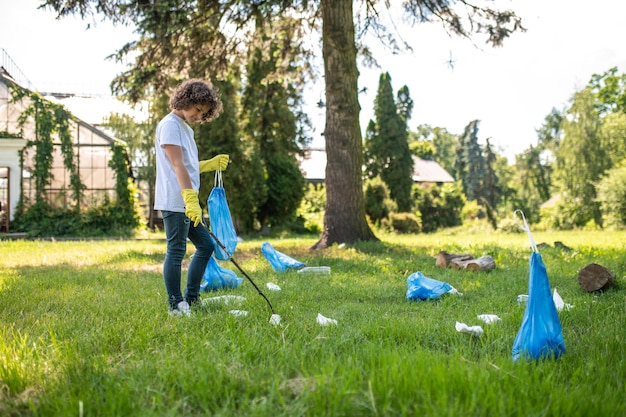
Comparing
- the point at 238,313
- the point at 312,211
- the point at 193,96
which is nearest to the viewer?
the point at 238,313

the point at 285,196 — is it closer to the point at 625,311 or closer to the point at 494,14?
the point at 494,14

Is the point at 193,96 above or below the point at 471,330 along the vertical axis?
above

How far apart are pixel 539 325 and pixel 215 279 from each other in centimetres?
325

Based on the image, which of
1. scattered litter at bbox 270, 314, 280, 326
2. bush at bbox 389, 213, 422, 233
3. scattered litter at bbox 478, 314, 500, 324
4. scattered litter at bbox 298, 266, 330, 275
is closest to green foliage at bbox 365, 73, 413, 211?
bush at bbox 389, 213, 422, 233

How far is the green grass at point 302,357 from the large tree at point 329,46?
4.64m

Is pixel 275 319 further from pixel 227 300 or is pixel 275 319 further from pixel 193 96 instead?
pixel 193 96

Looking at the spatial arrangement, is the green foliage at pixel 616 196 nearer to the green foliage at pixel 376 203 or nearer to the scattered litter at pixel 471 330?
the green foliage at pixel 376 203

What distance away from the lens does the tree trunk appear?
929 cm

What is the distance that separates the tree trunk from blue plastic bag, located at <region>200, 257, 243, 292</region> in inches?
170

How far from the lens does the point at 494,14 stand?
10258 mm

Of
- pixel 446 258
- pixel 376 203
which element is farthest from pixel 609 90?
pixel 446 258

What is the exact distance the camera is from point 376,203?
74.9ft

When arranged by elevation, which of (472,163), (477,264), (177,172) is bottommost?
(477,264)

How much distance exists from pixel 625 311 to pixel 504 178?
58.4 meters
